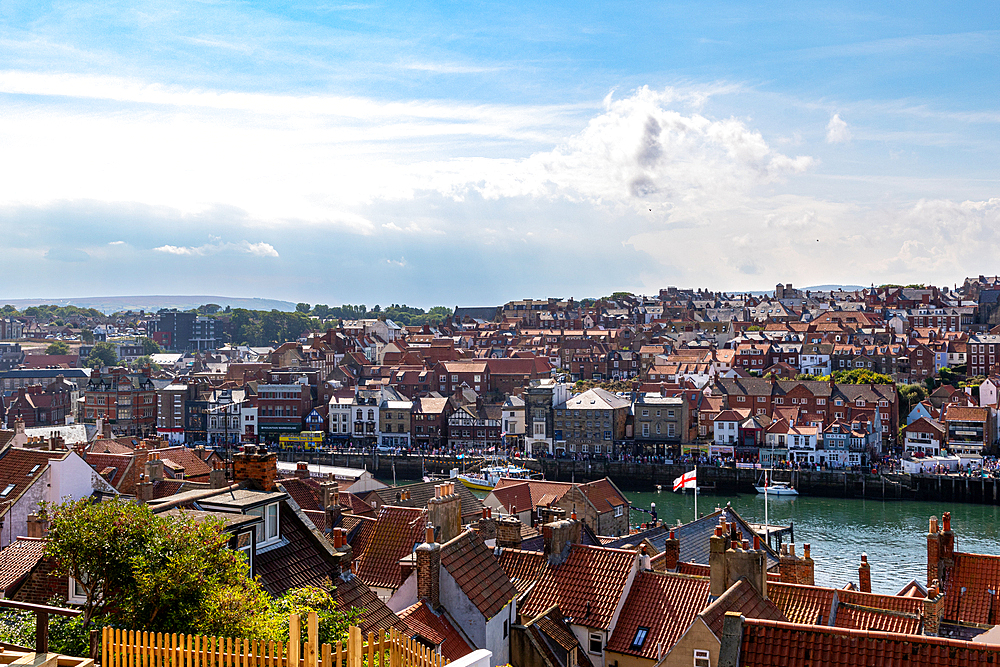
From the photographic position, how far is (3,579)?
13914 mm

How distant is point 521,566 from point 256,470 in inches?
217

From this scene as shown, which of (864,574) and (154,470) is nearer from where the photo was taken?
(864,574)

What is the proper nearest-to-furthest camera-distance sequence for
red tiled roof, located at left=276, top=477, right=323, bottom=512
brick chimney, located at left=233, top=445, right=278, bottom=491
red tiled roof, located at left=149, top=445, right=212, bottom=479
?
brick chimney, located at left=233, top=445, right=278, bottom=491 → red tiled roof, located at left=276, top=477, right=323, bottom=512 → red tiled roof, located at left=149, top=445, right=212, bottom=479

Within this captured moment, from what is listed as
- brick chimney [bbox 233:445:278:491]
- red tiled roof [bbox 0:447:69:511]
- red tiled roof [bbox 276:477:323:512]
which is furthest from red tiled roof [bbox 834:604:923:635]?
red tiled roof [bbox 0:447:69:511]

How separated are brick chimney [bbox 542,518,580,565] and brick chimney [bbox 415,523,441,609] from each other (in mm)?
3651

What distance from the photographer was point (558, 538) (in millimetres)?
15680

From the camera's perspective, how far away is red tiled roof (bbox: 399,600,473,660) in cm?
1152

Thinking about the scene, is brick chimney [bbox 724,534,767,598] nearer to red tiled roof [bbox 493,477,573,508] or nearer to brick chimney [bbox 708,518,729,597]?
brick chimney [bbox 708,518,729,597]

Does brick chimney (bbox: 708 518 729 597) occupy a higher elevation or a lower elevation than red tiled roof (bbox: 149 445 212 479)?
higher

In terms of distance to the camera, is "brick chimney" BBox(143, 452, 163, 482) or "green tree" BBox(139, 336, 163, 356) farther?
"green tree" BBox(139, 336, 163, 356)

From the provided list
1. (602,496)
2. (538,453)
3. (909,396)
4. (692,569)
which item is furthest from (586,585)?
(909,396)

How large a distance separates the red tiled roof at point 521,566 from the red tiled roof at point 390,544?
1.63 meters

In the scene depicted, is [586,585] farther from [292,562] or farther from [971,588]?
[971,588]

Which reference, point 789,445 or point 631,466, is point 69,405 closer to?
point 631,466
